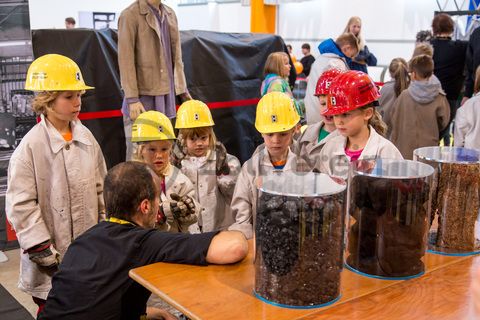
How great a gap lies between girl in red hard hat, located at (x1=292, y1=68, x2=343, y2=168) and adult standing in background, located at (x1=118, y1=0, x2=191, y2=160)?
1.11 m

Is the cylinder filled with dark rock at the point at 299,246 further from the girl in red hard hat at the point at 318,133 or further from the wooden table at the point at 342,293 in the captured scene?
the girl in red hard hat at the point at 318,133

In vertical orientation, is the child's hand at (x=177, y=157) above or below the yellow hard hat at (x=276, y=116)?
below

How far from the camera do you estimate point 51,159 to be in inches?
113

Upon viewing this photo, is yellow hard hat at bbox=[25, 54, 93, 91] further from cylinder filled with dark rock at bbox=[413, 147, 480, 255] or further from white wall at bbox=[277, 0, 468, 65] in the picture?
white wall at bbox=[277, 0, 468, 65]

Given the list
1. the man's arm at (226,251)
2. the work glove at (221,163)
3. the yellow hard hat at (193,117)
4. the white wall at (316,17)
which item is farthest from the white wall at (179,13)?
the man's arm at (226,251)

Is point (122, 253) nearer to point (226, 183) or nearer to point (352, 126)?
A: point (352, 126)

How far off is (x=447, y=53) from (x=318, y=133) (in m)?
3.24

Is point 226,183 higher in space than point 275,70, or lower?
lower

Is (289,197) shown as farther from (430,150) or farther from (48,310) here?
(48,310)

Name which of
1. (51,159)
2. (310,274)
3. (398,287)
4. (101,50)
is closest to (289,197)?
(310,274)

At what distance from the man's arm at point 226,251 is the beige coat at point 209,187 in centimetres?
175

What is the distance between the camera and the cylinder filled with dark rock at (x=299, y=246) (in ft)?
4.84

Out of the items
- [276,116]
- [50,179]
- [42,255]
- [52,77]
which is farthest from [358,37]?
[42,255]

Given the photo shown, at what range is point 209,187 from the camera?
3576 millimetres
